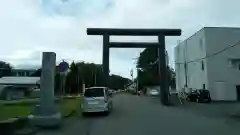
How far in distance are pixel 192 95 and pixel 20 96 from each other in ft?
76.9

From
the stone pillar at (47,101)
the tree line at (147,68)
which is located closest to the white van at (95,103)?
the stone pillar at (47,101)

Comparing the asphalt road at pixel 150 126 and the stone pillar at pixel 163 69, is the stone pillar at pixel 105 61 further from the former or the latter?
the asphalt road at pixel 150 126

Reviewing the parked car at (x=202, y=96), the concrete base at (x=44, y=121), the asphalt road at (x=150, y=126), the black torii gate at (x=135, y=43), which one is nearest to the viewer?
the asphalt road at (x=150, y=126)

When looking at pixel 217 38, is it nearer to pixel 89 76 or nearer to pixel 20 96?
pixel 20 96

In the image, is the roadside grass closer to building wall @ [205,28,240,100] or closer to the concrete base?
the concrete base

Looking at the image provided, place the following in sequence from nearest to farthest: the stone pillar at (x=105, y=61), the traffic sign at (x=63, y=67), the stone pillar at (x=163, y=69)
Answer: the traffic sign at (x=63, y=67), the stone pillar at (x=105, y=61), the stone pillar at (x=163, y=69)

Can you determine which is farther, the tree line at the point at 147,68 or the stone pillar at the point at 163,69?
the tree line at the point at 147,68

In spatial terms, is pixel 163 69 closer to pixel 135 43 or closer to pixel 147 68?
pixel 135 43

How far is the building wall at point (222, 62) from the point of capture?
1556 inches

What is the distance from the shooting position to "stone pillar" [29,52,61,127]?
45.5ft

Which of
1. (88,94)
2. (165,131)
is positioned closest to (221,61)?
(88,94)

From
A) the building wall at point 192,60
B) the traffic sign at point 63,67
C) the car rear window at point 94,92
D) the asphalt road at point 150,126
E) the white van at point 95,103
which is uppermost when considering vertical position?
the building wall at point 192,60

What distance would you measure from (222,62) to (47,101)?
100 feet

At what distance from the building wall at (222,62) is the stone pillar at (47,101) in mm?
28565
